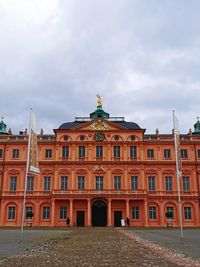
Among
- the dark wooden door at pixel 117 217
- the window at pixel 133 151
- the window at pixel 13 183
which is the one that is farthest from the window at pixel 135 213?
the window at pixel 13 183

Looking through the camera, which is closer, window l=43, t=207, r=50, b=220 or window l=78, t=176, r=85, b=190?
window l=43, t=207, r=50, b=220

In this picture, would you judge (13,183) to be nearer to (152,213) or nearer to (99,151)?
(99,151)

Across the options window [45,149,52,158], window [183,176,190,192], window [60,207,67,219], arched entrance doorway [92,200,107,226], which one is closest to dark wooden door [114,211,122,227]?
arched entrance doorway [92,200,107,226]

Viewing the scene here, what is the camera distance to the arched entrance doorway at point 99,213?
5491 cm

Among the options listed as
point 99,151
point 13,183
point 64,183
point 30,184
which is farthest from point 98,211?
point 13,183

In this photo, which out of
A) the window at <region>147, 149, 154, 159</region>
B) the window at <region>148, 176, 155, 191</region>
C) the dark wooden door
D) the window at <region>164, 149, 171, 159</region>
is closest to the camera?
the dark wooden door

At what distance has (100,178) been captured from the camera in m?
56.5

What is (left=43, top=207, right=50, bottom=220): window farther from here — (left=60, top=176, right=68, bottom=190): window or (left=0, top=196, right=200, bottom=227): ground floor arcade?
(left=60, top=176, right=68, bottom=190): window

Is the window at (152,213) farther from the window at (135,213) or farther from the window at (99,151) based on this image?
the window at (99,151)

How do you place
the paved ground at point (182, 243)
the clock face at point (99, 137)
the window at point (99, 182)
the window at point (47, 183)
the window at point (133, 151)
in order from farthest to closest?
the clock face at point (99, 137) < the window at point (133, 151) < the window at point (47, 183) < the window at point (99, 182) < the paved ground at point (182, 243)

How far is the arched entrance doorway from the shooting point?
2162 inches

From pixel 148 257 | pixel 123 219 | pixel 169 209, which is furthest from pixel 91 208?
pixel 148 257

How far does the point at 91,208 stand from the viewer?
2163 inches

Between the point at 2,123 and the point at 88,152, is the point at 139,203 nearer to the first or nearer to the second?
the point at 88,152
